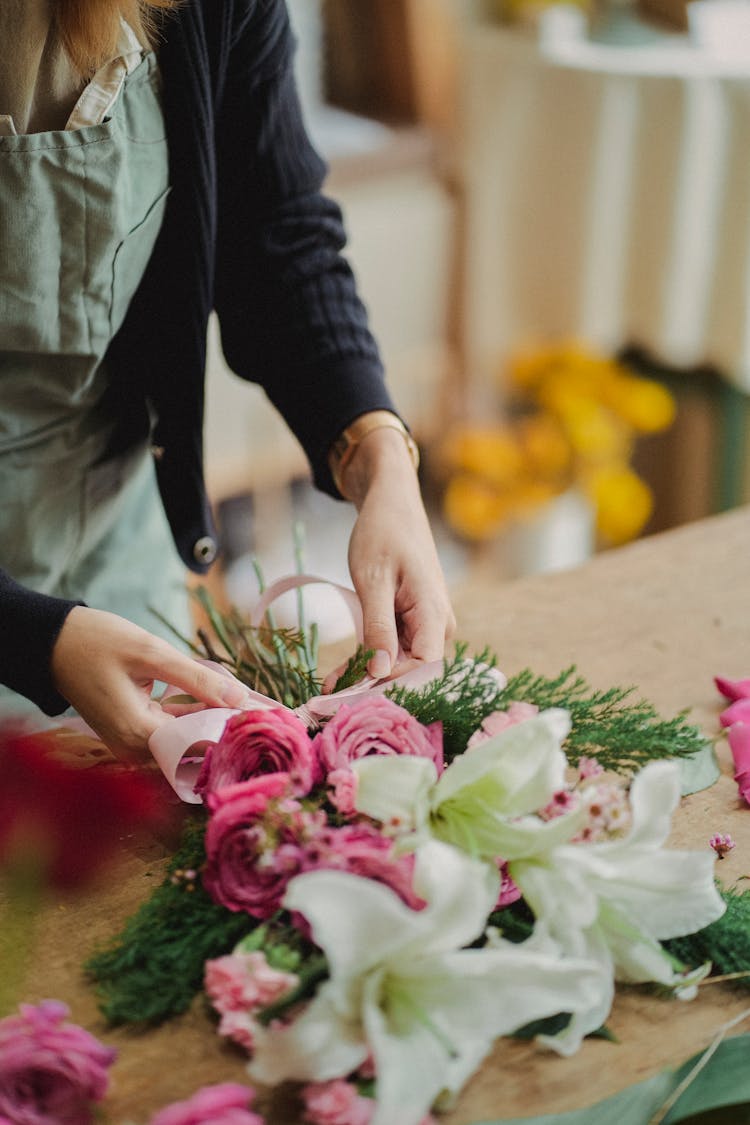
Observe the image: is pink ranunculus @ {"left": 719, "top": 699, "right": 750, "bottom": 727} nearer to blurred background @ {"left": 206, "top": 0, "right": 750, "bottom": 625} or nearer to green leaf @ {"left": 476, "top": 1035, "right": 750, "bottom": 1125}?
green leaf @ {"left": 476, "top": 1035, "right": 750, "bottom": 1125}

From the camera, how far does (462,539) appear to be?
9.71 ft

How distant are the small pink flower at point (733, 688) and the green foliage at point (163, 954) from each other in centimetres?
46

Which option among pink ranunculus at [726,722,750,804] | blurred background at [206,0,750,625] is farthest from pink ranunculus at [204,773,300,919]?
blurred background at [206,0,750,625]

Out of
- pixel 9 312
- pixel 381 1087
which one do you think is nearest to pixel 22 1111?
pixel 381 1087

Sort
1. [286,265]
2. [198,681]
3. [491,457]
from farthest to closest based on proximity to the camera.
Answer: [491,457] < [286,265] < [198,681]

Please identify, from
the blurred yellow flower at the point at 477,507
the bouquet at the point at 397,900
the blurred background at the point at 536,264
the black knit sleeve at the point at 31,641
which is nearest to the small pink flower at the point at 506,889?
the bouquet at the point at 397,900

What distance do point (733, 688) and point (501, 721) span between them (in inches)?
11.1

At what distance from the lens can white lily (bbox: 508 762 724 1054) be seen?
25.6 inches

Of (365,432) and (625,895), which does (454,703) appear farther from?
(365,432)

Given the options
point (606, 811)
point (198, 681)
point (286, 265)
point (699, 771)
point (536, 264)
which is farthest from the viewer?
point (536, 264)

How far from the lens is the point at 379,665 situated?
87 cm

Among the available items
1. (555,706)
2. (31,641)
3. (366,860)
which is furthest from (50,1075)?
(555,706)

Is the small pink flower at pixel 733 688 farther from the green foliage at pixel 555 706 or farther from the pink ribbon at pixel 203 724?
the pink ribbon at pixel 203 724

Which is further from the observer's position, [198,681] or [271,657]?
[271,657]
